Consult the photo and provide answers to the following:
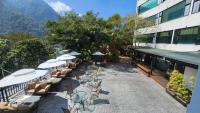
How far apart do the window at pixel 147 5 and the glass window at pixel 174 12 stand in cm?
496

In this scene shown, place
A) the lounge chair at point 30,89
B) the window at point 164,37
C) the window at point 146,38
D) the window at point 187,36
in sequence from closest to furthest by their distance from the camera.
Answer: the lounge chair at point 30,89, the window at point 187,36, the window at point 164,37, the window at point 146,38

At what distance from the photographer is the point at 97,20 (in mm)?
30156

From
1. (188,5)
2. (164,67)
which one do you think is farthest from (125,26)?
(188,5)

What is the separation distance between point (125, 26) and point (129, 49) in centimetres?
528

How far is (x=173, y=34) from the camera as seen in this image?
2469cm

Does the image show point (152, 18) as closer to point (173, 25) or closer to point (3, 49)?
point (173, 25)

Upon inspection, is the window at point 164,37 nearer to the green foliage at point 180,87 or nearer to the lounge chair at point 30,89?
the green foliage at point 180,87

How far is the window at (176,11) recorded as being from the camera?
2170 cm

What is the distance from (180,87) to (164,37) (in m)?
16.2

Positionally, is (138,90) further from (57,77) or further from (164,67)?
(164,67)

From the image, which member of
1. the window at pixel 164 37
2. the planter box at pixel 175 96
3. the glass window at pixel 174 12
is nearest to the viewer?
the planter box at pixel 175 96

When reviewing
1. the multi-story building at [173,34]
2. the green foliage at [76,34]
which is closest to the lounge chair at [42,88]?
the multi-story building at [173,34]

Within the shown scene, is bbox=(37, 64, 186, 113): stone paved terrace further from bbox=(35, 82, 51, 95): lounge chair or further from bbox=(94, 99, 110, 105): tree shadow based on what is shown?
bbox=(35, 82, 51, 95): lounge chair

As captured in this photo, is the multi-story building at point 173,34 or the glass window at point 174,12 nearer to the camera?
the multi-story building at point 173,34
